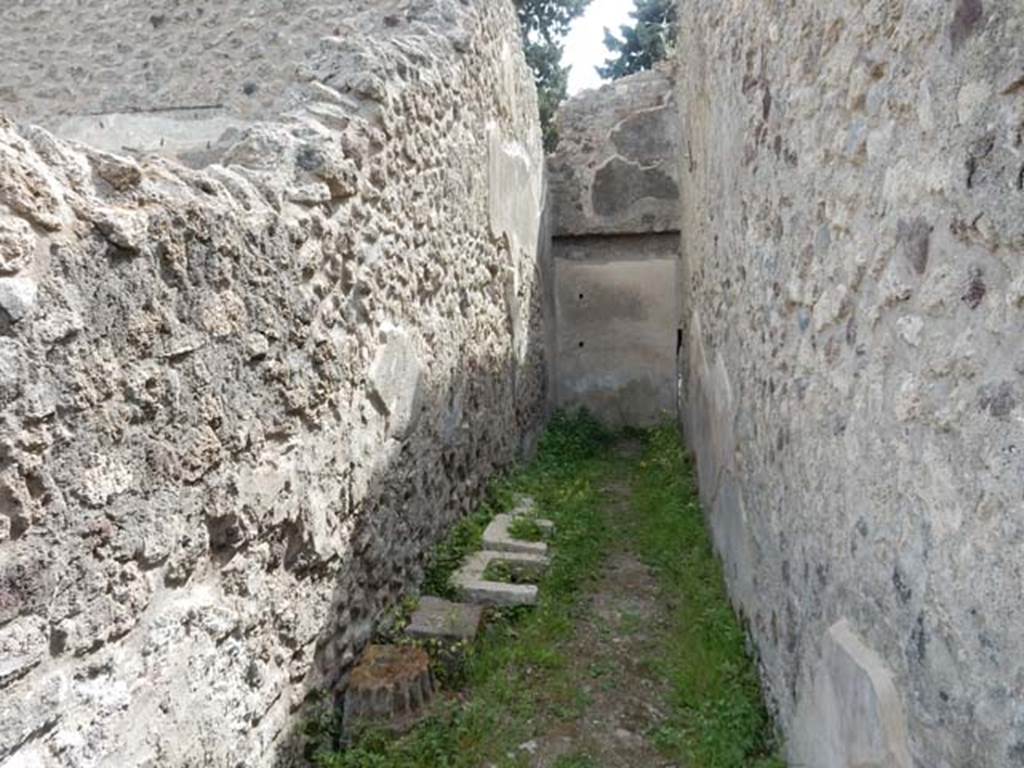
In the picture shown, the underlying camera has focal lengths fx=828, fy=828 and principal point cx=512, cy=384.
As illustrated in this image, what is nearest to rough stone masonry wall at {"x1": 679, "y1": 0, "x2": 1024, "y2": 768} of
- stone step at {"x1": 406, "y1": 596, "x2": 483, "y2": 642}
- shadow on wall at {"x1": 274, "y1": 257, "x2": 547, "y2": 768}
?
stone step at {"x1": 406, "y1": 596, "x2": 483, "y2": 642}

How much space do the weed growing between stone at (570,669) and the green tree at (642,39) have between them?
1130 cm

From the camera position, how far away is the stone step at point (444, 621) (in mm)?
3125

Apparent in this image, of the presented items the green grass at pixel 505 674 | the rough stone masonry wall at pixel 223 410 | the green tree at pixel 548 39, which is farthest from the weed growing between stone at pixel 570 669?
the green tree at pixel 548 39

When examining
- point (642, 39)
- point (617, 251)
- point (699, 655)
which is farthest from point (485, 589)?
point (642, 39)

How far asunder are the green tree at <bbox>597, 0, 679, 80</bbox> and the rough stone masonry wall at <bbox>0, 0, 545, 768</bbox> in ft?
38.1

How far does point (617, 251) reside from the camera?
802 centimetres

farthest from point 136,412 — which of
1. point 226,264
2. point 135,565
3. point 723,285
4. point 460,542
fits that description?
point 723,285

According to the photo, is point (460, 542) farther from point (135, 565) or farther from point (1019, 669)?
point (1019, 669)

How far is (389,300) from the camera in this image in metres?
3.19

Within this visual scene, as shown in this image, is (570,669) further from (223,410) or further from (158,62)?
(158,62)

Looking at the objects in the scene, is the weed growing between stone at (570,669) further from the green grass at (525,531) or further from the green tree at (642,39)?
the green tree at (642,39)

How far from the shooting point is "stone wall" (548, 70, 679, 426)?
25.7 feet

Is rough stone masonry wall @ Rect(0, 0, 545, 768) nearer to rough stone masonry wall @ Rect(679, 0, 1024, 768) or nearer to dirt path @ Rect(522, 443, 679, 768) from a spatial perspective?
dirt path @ Rect(522, 443, 679, 768)

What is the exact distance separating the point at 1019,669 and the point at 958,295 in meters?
0.59
